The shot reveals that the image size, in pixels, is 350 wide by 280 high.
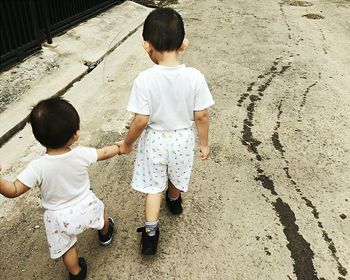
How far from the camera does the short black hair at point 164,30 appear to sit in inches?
72.1

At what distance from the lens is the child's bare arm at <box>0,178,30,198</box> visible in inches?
62.6

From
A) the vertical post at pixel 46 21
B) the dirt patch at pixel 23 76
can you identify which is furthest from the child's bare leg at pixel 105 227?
the vertical post at pixel 46 21

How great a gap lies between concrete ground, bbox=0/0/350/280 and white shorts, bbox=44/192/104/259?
0.31 metres

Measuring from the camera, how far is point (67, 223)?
177cm

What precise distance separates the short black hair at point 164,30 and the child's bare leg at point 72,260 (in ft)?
3.57

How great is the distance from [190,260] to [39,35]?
3.24 m

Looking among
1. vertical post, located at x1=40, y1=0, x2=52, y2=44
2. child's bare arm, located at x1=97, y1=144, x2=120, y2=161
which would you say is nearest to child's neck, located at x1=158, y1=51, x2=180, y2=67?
child's bare arm, located at x1=97, y1=144, x2=120, y2=161

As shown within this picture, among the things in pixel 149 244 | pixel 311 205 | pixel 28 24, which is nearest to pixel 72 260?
pixel 149 244

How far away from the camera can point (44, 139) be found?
1.63m

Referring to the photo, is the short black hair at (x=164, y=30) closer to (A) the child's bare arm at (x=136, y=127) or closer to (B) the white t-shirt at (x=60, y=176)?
(A) the child's bare arm at (x=136, y=127)

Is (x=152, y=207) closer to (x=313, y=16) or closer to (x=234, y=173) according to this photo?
(x=234, y=173)

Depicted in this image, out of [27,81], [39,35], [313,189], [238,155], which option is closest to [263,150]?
[238,155]

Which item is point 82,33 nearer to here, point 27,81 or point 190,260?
point 27,81

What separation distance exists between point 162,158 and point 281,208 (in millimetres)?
961
